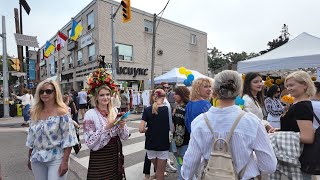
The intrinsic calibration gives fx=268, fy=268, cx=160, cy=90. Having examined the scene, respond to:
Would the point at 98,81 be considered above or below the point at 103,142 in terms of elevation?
above

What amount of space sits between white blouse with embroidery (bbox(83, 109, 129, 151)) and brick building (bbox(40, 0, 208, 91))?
63.0 ft

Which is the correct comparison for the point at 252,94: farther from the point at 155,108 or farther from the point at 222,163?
the point at 222,163

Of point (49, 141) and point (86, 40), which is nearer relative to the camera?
point (49, 141)

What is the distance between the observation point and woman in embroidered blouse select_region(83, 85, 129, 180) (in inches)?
124

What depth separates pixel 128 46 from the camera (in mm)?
24156

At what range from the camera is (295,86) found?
2859mm

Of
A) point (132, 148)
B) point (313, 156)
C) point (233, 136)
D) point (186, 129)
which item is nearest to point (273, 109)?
point (186, 129)

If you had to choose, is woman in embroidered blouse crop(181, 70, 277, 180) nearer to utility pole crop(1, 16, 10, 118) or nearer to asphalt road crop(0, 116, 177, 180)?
asphalt road crop(0, 116, 177, 180)

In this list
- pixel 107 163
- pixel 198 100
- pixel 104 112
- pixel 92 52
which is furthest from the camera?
pixel 92 52

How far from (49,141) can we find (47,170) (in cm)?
37

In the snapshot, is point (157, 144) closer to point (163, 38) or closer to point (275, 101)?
point (275, 101)

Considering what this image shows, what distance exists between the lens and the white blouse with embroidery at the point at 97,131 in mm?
3125

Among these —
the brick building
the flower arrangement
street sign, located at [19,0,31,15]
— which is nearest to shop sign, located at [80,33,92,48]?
the brick building

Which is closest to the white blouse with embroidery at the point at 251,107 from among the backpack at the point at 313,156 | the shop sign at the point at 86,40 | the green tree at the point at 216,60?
the backpack at the point at 313,156
